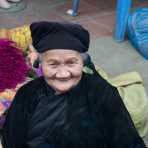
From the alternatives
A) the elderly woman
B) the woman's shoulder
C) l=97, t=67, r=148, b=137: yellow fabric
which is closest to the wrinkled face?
the elderly woman

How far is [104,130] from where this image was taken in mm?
1908

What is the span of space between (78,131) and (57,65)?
11.8 inches

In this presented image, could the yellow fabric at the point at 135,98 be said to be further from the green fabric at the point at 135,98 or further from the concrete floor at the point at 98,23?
the concrete floor at the point at 98,23

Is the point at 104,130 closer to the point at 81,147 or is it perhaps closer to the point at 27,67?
the point at 81,147

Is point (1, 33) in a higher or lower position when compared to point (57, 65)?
lower

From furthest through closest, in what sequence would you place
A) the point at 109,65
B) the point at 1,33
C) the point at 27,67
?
the point at 109,65
the point at 1,33
the point at 27,67

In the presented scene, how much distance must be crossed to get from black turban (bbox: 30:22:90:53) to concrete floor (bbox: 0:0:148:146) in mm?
1403

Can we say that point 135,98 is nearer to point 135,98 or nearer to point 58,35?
point 135,98

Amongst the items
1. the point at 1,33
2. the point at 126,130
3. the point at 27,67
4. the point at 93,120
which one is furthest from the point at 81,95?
the point at 1,33

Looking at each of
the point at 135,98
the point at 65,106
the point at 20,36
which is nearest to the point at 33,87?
the point at 65,106

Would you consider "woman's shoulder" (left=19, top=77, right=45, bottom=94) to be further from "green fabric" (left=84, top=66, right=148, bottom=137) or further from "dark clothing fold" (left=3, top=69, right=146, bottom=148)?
"green fabric" (left=84, top=66, right=148, bottom=137)

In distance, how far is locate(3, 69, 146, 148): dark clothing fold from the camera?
6.19ft

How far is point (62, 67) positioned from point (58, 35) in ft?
0.42

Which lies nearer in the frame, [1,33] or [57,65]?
[57,65]
